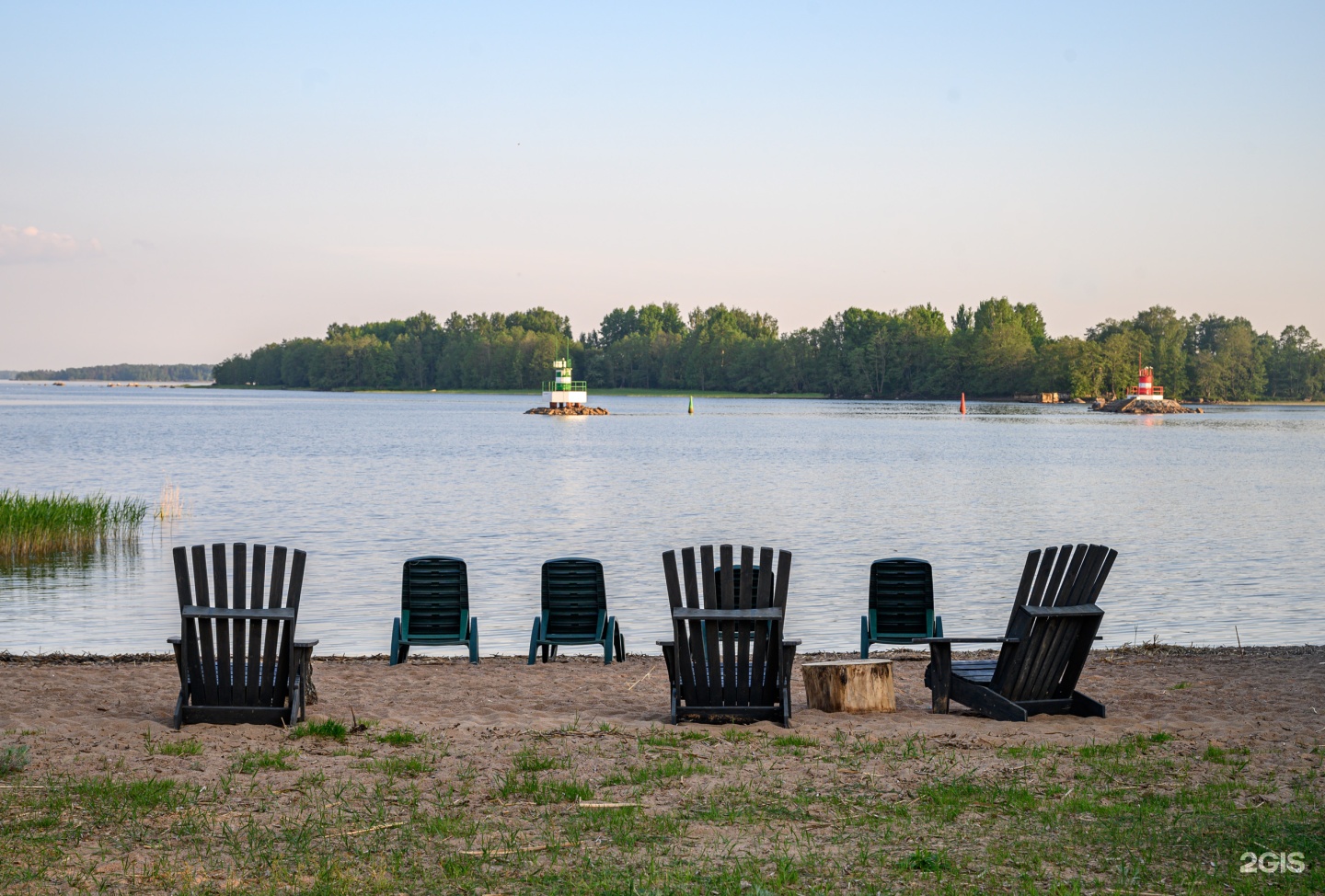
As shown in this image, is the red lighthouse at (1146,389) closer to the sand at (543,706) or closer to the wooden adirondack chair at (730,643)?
the sand at (543,706)

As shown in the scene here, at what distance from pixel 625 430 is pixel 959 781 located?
94924 mm

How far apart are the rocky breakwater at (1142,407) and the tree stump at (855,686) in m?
148

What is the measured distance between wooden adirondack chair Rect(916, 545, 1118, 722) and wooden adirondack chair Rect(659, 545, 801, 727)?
1250 millimetres

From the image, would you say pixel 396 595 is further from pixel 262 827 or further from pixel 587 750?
pixel 262 827

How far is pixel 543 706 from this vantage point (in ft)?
30.3

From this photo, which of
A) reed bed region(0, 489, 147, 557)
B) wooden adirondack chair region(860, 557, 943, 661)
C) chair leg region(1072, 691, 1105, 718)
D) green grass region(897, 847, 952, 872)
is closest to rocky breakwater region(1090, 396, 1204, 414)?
reed bed region(0, 489, 147, 557)

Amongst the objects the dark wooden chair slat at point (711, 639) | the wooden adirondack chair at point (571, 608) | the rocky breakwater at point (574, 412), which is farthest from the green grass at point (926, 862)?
the rocky breakwater at point (574, 412)

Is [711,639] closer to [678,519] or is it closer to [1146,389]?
[678,519]

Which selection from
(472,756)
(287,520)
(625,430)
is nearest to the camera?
(472,756)

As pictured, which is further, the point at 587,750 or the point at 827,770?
the point at 587,750

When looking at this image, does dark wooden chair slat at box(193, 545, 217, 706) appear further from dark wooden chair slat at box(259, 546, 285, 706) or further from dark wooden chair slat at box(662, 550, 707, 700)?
dark wooden chair slat at box(662, 550, 707, 700)

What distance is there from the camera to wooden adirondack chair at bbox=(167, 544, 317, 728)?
7.89 metres

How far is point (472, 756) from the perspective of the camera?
7.18 m

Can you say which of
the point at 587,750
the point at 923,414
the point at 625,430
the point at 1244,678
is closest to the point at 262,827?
the point at 587,750
